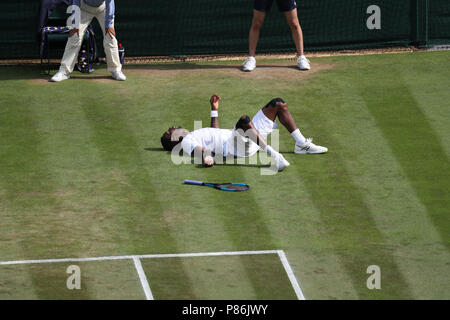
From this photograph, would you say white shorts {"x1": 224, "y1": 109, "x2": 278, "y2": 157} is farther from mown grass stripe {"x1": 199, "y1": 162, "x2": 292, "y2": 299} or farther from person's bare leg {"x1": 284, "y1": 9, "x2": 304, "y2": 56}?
person's bare leg {"x1": 284, "y1": 9, "x2": 304, "y2": 56}

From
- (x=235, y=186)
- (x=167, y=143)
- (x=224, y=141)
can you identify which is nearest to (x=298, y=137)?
(x=224, y=141)

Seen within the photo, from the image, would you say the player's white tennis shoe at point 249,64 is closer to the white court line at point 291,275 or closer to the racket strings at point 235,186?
the racket strings at point 235,186

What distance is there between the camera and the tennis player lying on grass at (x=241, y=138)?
13633mm

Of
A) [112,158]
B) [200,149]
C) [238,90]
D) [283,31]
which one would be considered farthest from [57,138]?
[283,31]

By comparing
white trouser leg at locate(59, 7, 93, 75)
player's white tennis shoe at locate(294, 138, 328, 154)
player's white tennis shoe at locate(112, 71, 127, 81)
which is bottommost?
player's white tennis shoe at locate(294, 138, 328, 154)

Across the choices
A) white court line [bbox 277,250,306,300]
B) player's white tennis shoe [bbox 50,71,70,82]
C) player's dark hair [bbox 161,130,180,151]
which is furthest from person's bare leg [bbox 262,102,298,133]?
player's white tennis shoe [bbox 50,71,70,82]

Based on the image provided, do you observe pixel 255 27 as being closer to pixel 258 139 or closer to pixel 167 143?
pixel 167 143

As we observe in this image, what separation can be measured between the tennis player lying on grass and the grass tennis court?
0.23 meters

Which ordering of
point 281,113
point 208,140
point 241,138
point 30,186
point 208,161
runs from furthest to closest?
point 281,113
point 208,140
point 241,138
point 208,161
point 30,186

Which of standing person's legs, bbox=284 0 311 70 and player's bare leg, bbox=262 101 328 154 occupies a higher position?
standing person's legs, bbox=284 0 311 70

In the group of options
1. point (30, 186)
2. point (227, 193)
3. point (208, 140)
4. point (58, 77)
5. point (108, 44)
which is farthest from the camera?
point (58, 77)

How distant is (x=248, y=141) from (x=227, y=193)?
123cm

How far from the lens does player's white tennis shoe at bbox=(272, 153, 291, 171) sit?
13477 millimetres

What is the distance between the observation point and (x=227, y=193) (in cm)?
1283
